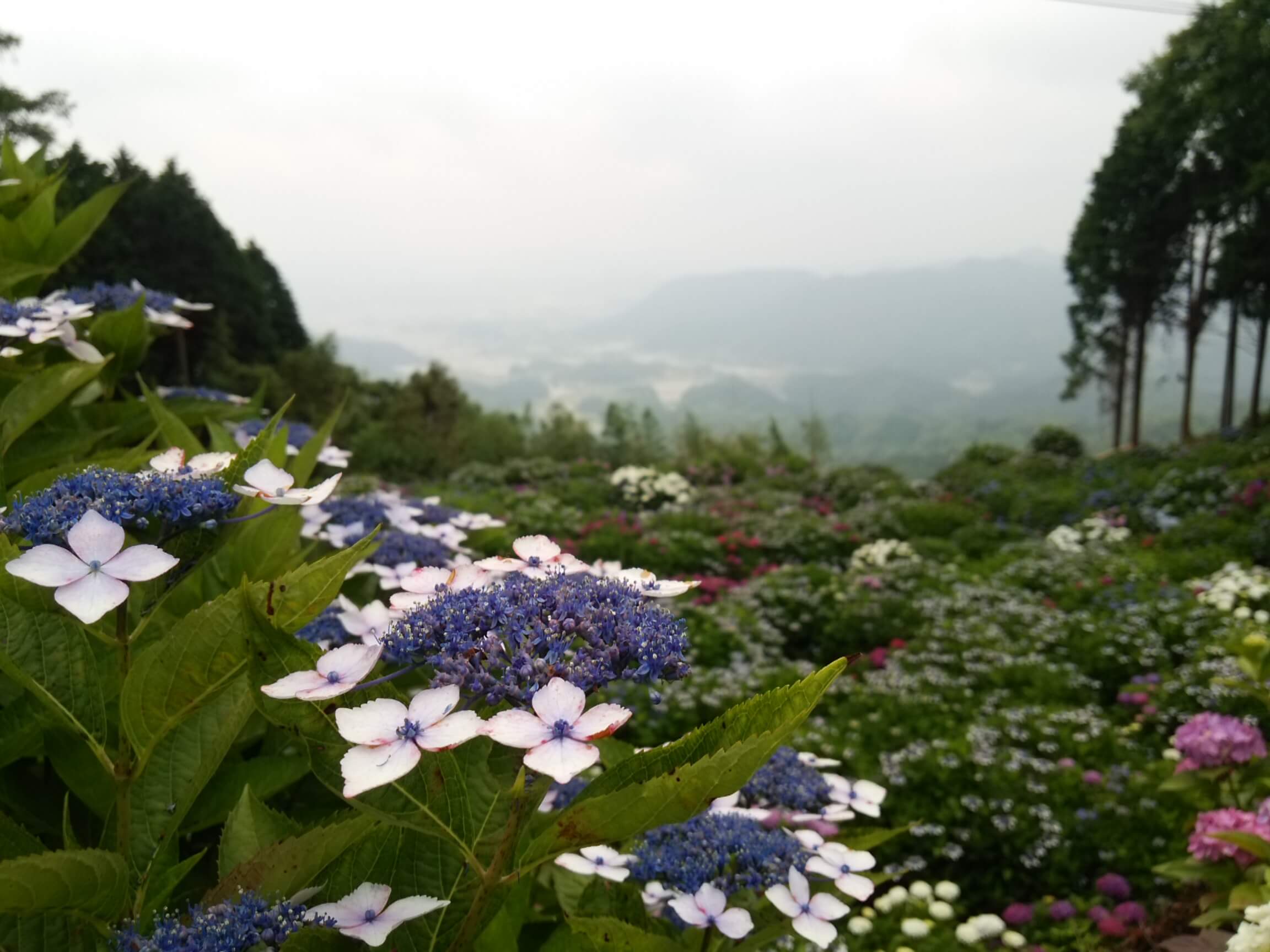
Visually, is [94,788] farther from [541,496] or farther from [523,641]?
[541,496]

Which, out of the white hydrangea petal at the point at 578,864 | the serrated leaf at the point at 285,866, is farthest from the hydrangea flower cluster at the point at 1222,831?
the serrated leaf at the point at 285,866

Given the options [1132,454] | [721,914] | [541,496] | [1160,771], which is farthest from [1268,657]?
[1132,454]

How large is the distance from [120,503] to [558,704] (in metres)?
0.53

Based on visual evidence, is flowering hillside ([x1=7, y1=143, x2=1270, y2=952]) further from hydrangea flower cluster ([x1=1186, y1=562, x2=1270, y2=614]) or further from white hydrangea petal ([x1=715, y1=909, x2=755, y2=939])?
hydrangea flower cluster ([x1=1186, y1=562, x2=1270, y2=614])

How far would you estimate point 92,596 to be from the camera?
0.81 meters

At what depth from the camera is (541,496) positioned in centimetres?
1278

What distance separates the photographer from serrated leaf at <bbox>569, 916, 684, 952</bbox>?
3.00 feet

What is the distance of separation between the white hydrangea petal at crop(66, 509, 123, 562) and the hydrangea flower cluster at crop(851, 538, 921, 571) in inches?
330

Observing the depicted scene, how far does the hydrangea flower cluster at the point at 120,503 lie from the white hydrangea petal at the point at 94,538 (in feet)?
0.14

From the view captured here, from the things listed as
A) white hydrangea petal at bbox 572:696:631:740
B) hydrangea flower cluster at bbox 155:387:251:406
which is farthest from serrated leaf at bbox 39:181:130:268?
white hydrangea petal at bbox 572:696:631:740

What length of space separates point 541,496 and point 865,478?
17.9 ft

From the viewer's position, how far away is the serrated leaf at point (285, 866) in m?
0.86

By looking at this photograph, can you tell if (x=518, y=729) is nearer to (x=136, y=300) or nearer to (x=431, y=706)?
(x=431, y=706)

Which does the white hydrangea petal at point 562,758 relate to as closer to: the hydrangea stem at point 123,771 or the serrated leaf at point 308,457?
the hydrangea stem at point 123,771
